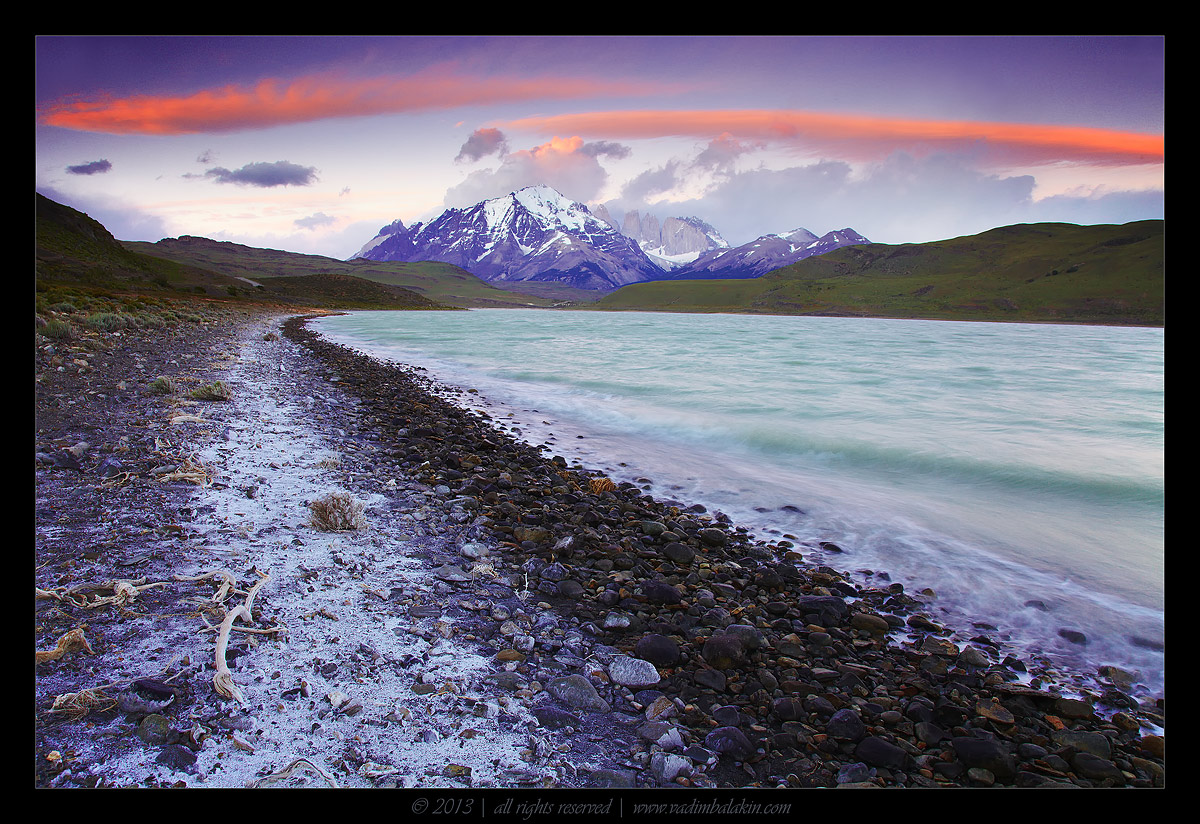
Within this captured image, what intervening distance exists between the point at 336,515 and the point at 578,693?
3.21 m

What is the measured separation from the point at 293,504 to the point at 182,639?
2.66 meters

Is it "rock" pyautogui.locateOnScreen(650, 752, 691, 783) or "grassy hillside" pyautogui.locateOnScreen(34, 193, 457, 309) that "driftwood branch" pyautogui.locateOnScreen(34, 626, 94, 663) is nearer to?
"grassy hillside" pyautogui.locateOnScreen(34, 193, 457, 309)

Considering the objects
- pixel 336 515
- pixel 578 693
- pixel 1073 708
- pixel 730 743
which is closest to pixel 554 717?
pixel 578 693

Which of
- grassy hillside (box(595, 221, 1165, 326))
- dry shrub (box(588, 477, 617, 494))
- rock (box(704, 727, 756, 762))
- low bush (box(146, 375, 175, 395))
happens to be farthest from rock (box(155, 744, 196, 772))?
grassy hillside (box(595, 221, 1165, 326))

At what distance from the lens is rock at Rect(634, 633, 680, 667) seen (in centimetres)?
363

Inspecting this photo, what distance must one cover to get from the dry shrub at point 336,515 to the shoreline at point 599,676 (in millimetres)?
102

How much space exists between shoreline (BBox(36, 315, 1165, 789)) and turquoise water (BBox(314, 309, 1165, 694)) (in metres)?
1.30

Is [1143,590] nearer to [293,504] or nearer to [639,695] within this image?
[639,695]

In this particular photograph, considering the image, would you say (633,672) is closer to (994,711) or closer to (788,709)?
(788,709)

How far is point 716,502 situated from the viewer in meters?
8.14

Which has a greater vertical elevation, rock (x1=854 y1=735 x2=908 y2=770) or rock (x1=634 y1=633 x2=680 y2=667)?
rock (x1=634 y1=633 x2=680 y2=667)

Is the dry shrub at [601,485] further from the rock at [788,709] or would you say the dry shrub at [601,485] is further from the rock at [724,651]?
the rock at [788,709]
